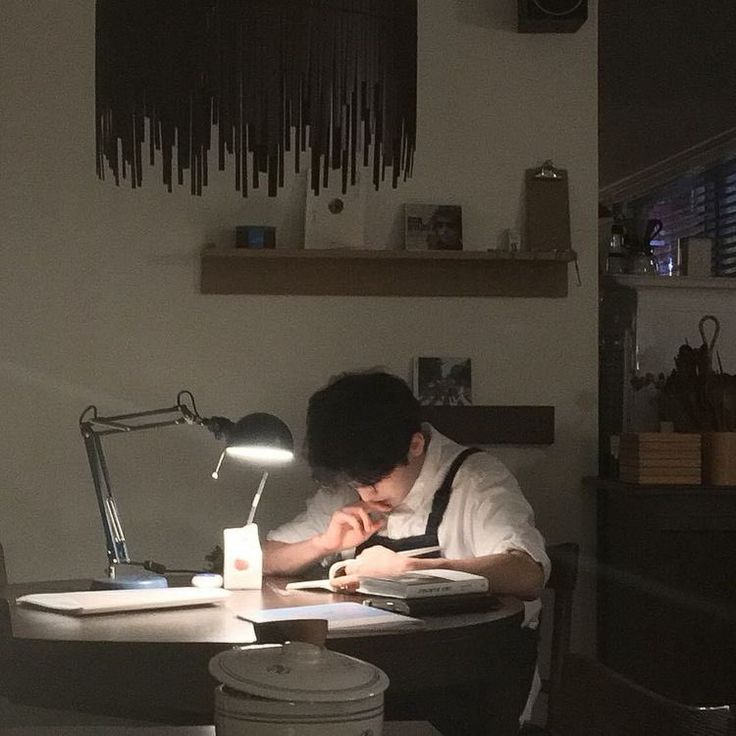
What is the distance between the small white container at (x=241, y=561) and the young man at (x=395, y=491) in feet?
0.67

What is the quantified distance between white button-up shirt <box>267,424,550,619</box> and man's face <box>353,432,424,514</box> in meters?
0.02

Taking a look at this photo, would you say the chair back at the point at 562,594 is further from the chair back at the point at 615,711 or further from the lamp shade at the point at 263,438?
the chair back at the point at 615,711

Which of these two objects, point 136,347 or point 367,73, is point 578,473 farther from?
point 367,73

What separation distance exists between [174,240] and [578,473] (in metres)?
1.36

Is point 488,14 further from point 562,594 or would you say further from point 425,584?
point 425,584

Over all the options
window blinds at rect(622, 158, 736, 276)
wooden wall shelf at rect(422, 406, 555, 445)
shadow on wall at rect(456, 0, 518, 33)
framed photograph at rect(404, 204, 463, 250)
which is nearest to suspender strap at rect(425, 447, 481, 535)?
wooden wall shelf at rect(422, 406, 555, 445)

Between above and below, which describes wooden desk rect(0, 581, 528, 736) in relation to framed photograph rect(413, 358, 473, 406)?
below

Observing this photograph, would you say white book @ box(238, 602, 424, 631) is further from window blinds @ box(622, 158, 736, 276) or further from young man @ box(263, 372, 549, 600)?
window blinds @ box(622, 158, 736, 276)

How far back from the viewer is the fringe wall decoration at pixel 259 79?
1421mm

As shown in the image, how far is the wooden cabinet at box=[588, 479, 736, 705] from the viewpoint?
10.7 ft

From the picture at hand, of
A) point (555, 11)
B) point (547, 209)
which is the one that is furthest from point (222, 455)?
point (555, 11)

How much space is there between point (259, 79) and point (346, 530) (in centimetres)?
159

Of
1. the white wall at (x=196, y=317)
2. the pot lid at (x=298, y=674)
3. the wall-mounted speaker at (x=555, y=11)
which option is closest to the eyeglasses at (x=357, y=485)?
the white wall at (x=196, y=317)

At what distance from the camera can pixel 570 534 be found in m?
3.53
